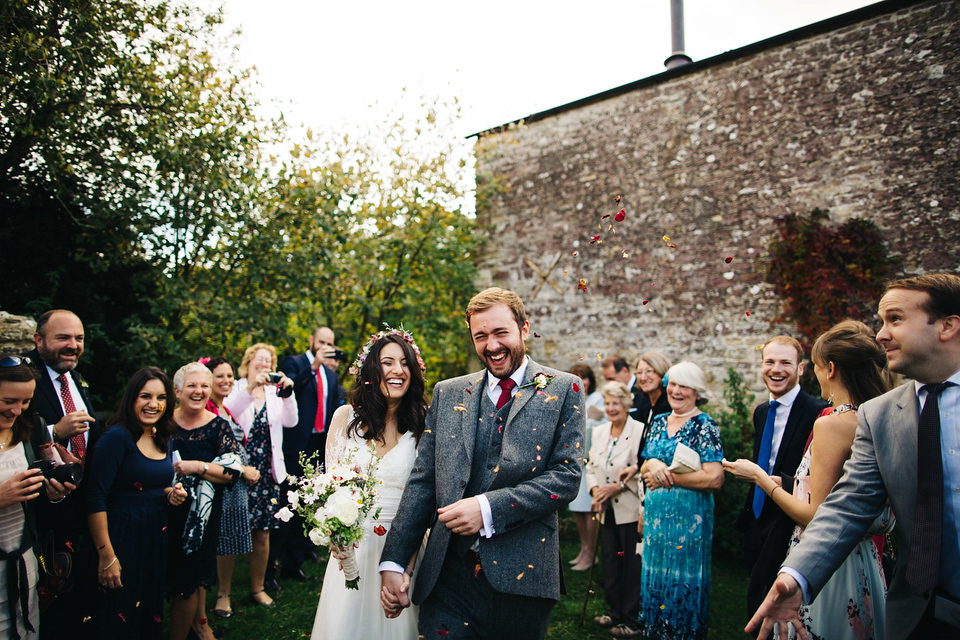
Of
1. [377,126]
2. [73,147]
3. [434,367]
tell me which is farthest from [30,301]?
[434,367]

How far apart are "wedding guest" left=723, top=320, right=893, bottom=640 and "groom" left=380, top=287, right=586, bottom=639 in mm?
1148

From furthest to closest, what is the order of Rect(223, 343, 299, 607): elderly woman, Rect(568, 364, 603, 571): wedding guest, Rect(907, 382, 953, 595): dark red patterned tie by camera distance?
Rect(568, 364, 603, 571): wedding guest, Rect(223, 343, 299, 607): elderly woman, Rect(907, 382, 953, 595): dark red patterned tie

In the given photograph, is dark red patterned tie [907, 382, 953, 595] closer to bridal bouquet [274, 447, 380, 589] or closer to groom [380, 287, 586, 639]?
groom [380, 287, 586, 639]

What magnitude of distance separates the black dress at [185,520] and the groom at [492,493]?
2.17 m

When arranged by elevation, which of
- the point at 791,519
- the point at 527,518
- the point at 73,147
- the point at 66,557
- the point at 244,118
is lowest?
the point at 66,557

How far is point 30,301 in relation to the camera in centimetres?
Answer: 625

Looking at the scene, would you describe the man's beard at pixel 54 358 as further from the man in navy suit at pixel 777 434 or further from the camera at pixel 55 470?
→ the man in navy suit at pixel 777 434

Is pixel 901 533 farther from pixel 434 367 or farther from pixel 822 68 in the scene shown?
pixel 434 367

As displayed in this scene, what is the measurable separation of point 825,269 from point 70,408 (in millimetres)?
8495

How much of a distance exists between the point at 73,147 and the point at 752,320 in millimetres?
8948

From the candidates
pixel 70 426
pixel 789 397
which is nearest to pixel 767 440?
pixel 789 397

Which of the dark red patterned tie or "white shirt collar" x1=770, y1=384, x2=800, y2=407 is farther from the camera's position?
"white shirt collar" x1=770, y1=384, x2=800, y2=407

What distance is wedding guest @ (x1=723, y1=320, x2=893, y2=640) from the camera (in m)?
2.47

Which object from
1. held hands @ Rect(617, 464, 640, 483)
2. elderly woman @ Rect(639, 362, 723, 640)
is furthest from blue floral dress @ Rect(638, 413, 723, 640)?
held hands @ Rect(617, 464, 640, 483)
